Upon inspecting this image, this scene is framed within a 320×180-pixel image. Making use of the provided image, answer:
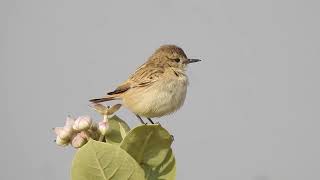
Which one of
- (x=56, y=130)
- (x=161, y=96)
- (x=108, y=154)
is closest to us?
(x=108, y=154)

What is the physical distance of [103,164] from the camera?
2.50 m

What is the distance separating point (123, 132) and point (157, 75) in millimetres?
3215

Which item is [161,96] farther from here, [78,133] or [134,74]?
[78,133]

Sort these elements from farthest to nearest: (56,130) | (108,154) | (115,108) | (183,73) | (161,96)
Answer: (183,73) → (161,96) → (115,108) → (56,130) → (108,154)

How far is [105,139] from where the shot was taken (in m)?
2.86

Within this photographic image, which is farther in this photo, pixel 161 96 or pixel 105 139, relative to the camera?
pixel 161 96

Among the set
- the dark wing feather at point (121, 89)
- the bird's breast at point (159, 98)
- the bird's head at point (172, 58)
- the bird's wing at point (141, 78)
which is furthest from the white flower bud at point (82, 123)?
the bird's head at point (172, 58)

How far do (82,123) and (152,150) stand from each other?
44 centimetres

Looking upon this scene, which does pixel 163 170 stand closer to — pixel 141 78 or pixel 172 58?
pixel 141 78

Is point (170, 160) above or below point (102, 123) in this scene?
below

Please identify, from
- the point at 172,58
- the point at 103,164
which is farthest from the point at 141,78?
the point at 103,164

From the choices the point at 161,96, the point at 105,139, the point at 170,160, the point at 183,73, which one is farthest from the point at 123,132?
the point at 183,73

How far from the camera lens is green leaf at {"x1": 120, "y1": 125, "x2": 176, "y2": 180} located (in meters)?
2.69

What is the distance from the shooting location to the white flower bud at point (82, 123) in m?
2.55
